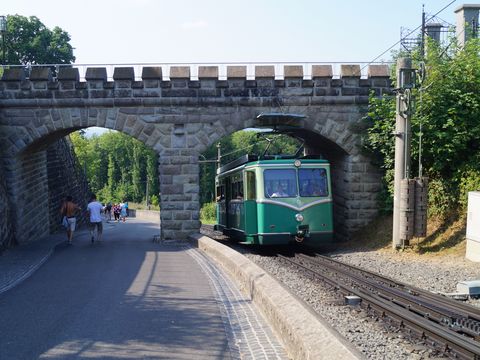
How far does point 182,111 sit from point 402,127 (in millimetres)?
6878

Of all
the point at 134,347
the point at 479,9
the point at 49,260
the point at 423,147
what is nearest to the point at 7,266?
the point at 49,260

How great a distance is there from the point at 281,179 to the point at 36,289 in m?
7.83

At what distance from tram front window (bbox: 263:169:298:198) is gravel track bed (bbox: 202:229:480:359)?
1932 mm

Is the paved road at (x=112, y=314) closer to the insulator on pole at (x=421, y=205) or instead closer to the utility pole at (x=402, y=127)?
the utility pole at (x=402, y=127)

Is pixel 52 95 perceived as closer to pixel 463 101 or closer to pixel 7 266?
pixel 7 266

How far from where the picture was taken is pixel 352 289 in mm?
8742

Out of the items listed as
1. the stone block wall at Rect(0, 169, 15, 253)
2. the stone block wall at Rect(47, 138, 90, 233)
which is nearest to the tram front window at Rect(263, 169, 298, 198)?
the stone block wall at Rect(0, 169, 15, 253)

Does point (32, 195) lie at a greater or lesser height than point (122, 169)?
lesser

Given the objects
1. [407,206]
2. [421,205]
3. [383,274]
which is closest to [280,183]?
[407,206]

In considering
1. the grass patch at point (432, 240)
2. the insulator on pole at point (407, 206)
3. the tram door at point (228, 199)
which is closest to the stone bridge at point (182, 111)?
the grass patch at point (432, 240)

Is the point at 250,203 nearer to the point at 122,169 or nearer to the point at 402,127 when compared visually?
the point at 402,127

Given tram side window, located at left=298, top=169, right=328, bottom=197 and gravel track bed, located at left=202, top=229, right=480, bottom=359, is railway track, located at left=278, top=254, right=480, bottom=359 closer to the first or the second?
gravel track bed, located at left=202, top=229, right=480, bottom=359

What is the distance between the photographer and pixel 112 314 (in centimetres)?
680

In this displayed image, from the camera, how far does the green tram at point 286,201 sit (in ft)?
48.1
